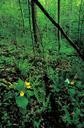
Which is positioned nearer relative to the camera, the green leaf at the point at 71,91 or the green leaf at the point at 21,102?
the green leaf at the point at 21,102

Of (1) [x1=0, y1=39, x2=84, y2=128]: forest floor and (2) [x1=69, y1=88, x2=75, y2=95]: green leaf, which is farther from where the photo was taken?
(2) [x1=69, y1=88, x2=75, y2=95]: green leaf

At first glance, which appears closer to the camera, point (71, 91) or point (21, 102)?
point (21, 102)

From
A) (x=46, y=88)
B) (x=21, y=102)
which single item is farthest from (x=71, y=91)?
(x=21, y=102)

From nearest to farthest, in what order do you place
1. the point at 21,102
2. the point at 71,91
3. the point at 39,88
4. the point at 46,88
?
the point at 21,102 → the point at 71,91 → the point at 39,88 → the point at 46,88

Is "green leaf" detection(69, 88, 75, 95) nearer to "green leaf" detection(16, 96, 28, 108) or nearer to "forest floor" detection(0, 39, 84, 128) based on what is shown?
"forest floor" detection(0, 39, 84, 128)

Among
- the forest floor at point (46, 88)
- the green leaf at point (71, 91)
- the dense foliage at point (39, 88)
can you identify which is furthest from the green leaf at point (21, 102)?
the green leaf at point (71, 91)

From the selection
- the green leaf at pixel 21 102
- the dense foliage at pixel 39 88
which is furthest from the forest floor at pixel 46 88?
the green leaf at pixel 21 102

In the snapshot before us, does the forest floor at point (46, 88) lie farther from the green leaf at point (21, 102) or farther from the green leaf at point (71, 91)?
the green leaf at point (21, 102)

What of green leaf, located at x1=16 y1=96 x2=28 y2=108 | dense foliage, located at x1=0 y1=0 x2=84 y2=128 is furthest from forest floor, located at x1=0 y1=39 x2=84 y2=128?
green leaf, located at x1=16 y1=96 x2=28 y2=108

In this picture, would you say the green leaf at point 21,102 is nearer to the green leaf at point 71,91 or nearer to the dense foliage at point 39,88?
the dense foliage at point 39,88

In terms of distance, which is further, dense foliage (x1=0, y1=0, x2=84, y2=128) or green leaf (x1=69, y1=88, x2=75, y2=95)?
green leaf (x1=69, y1=88, x2=75, y2=95)

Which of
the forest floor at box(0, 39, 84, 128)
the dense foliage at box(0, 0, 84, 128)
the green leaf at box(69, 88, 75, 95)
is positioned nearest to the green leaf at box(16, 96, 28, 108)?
the dense foliage at box(0, 0, 84, 128)

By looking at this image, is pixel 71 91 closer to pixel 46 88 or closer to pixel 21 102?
pixel 46 88

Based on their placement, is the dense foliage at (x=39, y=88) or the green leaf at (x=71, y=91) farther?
the green leaf at (x=71, y=91)
